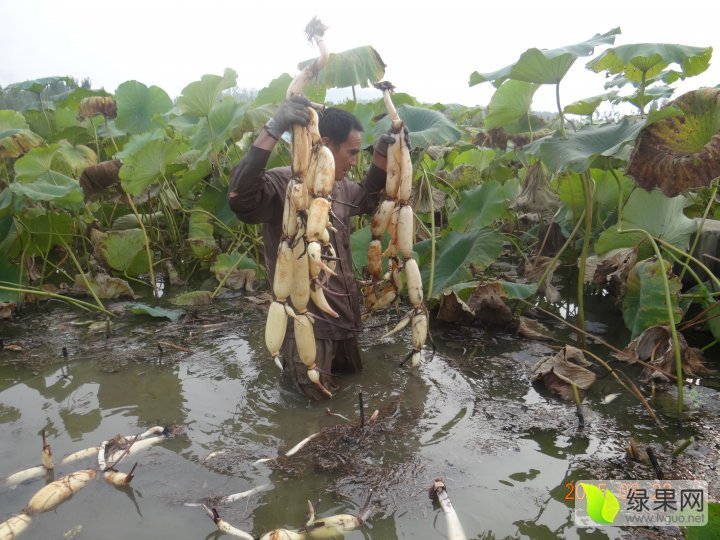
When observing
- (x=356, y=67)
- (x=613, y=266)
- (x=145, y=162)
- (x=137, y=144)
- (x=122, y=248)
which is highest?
(x=356, y=67)

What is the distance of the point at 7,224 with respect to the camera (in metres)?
4.48

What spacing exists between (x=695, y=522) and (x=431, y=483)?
856 mm

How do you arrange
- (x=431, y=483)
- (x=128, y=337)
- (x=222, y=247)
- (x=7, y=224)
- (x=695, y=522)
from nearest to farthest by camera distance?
(x=695, y=522), (x=431, y=483), (x=128, y=337), (x=7, y=224), (x=222, y=247)

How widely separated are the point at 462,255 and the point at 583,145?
1.16 meters

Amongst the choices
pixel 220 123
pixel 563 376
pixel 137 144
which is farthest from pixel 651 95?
pixel 137 144

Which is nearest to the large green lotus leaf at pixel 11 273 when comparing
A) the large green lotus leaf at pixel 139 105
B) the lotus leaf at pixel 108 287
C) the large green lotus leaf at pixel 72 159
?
the lotus leaf at pixel 108 287

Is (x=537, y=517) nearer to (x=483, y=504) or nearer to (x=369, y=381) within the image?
(x=483, y=504)

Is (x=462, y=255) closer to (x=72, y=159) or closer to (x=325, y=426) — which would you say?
(x=325, y=426)

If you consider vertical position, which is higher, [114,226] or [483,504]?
[114,226]

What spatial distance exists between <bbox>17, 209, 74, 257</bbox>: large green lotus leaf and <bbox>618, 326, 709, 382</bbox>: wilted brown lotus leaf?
13.9 feet

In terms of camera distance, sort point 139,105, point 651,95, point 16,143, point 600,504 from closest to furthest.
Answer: point 600,504 < point 651,95 < point 16,143 < point 139,105

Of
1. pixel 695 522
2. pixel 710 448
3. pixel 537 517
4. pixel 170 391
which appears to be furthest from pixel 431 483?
pixel 170 391

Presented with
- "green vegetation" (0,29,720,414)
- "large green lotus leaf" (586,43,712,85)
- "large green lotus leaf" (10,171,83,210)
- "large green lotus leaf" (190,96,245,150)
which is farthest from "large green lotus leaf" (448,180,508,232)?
"large green lotus leaf" (10,171,83,210)

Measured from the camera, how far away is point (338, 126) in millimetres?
2604
